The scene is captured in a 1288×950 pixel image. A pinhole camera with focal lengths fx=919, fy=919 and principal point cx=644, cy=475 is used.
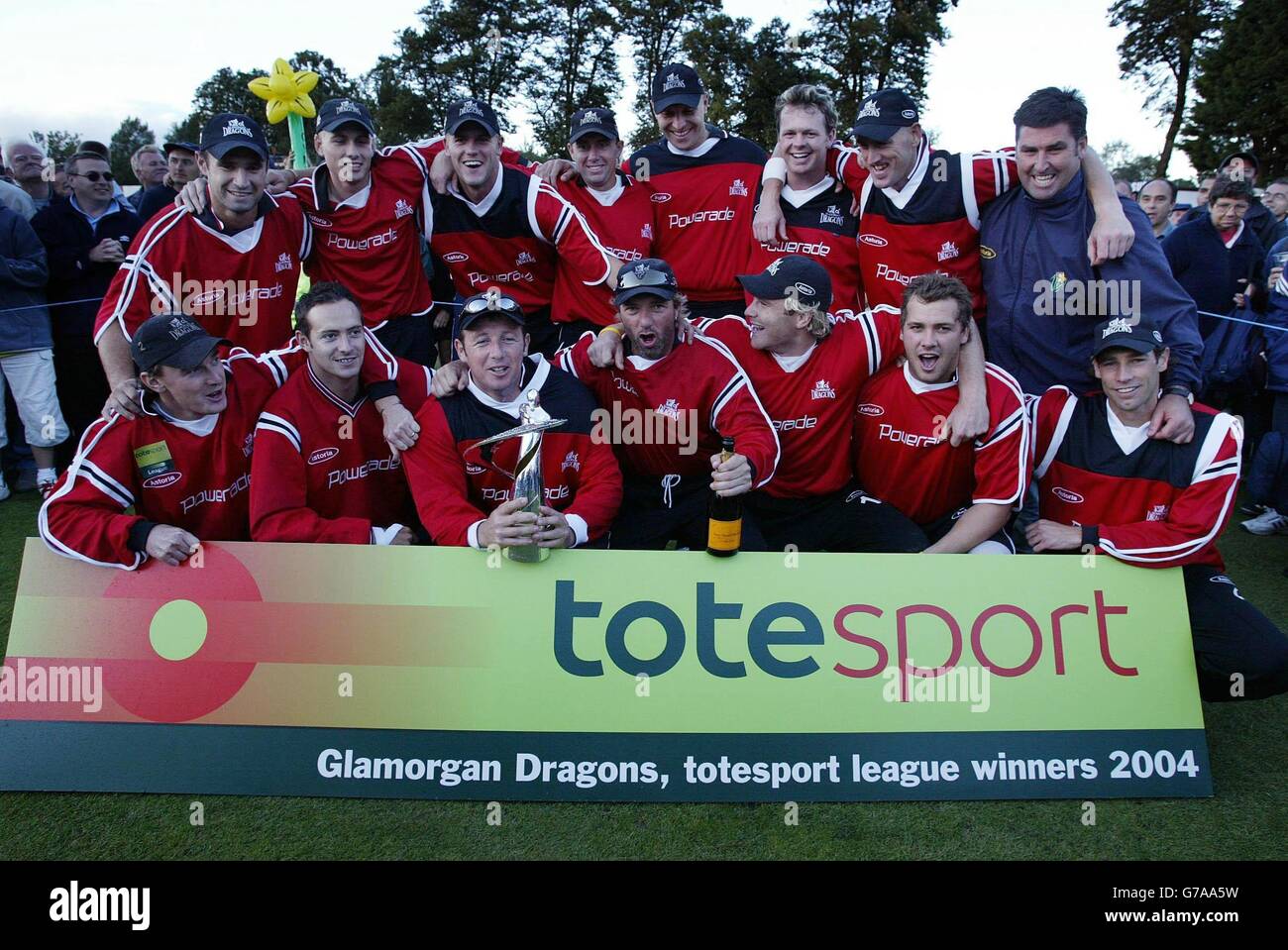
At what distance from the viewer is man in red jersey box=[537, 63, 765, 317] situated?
534 cm

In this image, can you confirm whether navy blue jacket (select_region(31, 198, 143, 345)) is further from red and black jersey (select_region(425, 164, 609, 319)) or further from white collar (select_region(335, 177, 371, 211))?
red and black jersey (select_region(425, 164, 609, 319))

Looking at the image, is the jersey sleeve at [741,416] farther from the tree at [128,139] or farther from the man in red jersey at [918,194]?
the tree at [128,139]

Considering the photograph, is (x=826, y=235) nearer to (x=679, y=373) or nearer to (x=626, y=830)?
(x=679, y=373)

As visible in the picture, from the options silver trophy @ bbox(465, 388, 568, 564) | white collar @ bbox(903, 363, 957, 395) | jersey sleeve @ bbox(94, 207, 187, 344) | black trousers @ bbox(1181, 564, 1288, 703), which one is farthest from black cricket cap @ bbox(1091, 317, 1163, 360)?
jersey sleeve @ bbox(94, 207, 187, 344)

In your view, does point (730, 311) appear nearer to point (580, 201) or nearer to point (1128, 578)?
point (580, 201)

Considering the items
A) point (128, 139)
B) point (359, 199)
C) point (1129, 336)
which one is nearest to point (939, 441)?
point (1129, 336)

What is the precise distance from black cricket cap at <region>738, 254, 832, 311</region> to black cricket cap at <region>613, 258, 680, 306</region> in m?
0.36

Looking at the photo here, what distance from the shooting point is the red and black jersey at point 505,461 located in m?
3.70

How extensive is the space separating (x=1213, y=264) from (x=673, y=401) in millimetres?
5736

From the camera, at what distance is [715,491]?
3.38m

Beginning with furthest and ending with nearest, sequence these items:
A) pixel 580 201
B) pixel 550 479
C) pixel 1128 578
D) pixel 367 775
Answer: pixel 580 201 → pixel 550 479 → pixel 1128 578 → pixel 367 775

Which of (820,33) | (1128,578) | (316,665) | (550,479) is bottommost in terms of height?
(316,665)

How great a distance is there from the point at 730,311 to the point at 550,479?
6.62 feet

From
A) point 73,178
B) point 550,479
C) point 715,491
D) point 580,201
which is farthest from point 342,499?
point 73,178
